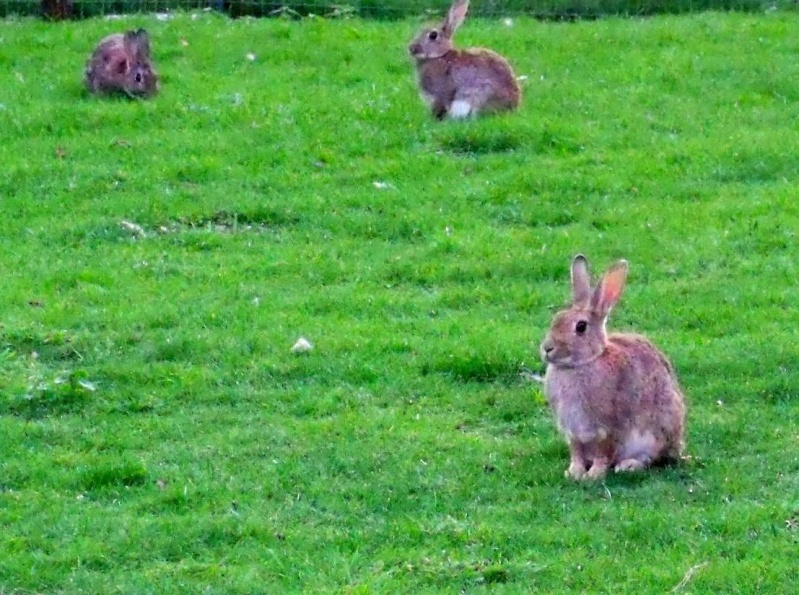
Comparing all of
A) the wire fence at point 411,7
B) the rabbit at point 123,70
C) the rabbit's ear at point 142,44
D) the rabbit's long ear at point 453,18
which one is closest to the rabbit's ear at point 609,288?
the rabbit's long ear at point 453,18

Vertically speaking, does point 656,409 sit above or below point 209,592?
above

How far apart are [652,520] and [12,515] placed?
3136 mm

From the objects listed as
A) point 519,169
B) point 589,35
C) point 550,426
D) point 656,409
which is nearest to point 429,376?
point 550,426

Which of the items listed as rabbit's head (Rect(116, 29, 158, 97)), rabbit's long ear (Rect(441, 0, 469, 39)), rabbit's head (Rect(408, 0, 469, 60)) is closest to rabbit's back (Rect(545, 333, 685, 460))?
rabbit's head (Rect(408, 0, 469, 60))

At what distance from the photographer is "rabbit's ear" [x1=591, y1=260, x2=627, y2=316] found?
8383 mm

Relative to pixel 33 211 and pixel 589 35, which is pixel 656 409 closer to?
pixel 33 211

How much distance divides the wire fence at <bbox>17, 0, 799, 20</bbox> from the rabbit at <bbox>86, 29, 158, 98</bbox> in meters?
3.44

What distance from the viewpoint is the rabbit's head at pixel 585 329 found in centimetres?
833

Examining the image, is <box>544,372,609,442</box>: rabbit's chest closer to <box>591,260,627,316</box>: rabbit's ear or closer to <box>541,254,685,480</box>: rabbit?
<box>541,254,685,480</box>: rabbit

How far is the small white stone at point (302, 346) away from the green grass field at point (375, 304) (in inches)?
3.9

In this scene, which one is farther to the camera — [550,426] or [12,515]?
[550,426]

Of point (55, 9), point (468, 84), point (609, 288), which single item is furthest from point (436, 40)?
point (609, 288)

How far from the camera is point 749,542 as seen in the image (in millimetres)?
7492

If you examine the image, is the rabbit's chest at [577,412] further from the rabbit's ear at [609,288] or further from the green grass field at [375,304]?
the rabbit's ear at [609,288]
